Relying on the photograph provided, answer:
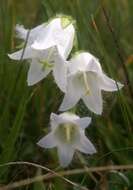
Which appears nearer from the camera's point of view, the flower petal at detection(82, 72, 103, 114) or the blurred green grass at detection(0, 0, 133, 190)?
the blurred green grass at detection(0, 0, 133, 190)

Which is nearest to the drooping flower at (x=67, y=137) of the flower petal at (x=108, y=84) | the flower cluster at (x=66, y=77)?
the flower cluster at (x=66, y=77)

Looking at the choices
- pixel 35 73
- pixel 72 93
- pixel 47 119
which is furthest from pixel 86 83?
pixel 47 119

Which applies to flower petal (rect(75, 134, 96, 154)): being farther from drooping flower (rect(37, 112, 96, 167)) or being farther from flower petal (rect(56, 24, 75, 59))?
flower petal (rect(56, 24, 75, 59))

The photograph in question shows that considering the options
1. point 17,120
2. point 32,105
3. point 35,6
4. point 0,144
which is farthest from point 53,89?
point 35,6

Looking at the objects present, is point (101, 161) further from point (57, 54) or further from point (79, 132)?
point (57, 54)

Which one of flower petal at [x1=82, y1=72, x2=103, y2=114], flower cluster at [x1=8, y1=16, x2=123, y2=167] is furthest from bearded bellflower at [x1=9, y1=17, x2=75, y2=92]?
flower petal at [x1=82, y1=72, x2=103, y2=114]

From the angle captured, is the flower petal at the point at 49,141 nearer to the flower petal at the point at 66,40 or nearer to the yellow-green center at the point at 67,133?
the yellow-green center at the point at 67,133

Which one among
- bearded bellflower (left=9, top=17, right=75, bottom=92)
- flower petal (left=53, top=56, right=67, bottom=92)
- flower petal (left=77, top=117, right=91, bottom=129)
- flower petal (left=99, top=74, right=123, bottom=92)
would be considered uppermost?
bearded bellflower (left=9, top=17, right=75, bottom=92)
